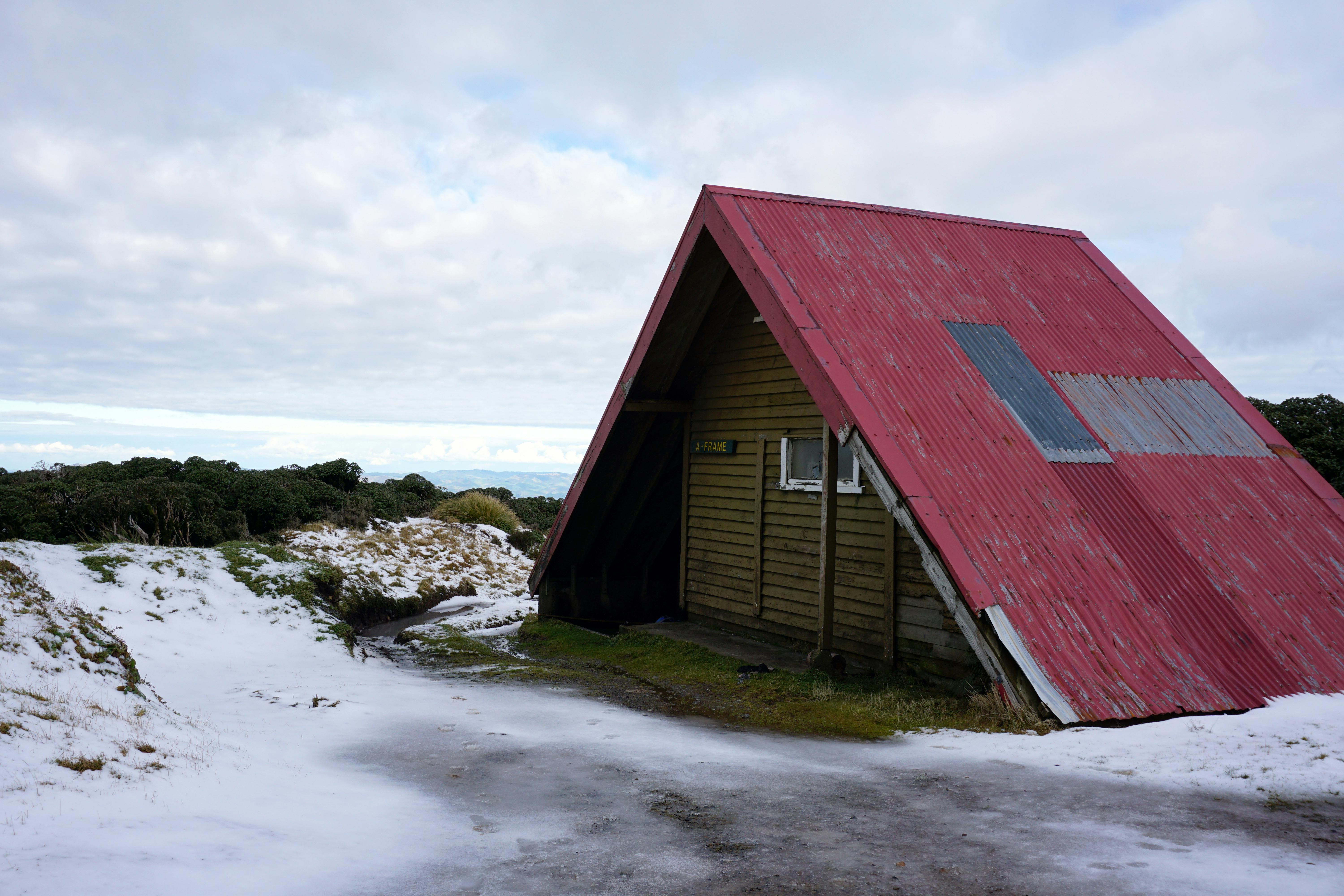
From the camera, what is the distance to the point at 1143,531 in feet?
30.3

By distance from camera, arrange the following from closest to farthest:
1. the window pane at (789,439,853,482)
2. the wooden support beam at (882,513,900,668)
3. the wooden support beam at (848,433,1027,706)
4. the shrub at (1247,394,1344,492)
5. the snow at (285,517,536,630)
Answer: the wooden support beam at (848,433,1027,706)
the wooden support beam at (882,513,900,668)
the window pane at (789,439,853,482)
the shrub at (1247,394,1344,492)
the snow at (285,517,536,630)

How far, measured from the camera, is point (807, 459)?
12.6 meters

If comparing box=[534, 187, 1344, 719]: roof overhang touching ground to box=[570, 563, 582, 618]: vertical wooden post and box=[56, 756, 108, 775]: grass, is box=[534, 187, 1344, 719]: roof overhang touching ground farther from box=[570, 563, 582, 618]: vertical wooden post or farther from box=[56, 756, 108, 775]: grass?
box=[56, 756, 108, 775]: grass

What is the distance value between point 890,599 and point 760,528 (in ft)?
9.93

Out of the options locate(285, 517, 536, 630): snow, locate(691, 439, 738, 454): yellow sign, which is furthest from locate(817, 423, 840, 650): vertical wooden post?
locate(285, 517, 536, 630): snow

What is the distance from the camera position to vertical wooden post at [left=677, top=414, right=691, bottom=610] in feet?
48.8

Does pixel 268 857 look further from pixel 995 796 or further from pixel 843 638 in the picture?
pixel 843 638

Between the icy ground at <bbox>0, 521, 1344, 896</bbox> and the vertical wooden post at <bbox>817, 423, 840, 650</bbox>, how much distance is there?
247 centimetres

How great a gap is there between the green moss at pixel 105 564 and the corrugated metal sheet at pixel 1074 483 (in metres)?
9.57

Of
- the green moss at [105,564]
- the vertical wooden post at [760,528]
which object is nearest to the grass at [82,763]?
the green moss at [105,564]

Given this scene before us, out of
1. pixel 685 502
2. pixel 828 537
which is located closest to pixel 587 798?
pixel 828 537

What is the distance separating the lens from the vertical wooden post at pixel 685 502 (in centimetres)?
1488

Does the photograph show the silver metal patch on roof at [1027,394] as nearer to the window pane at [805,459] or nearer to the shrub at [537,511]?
the window pane at [805,459]

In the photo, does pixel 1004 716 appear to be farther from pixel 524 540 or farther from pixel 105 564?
pixel 524 540
